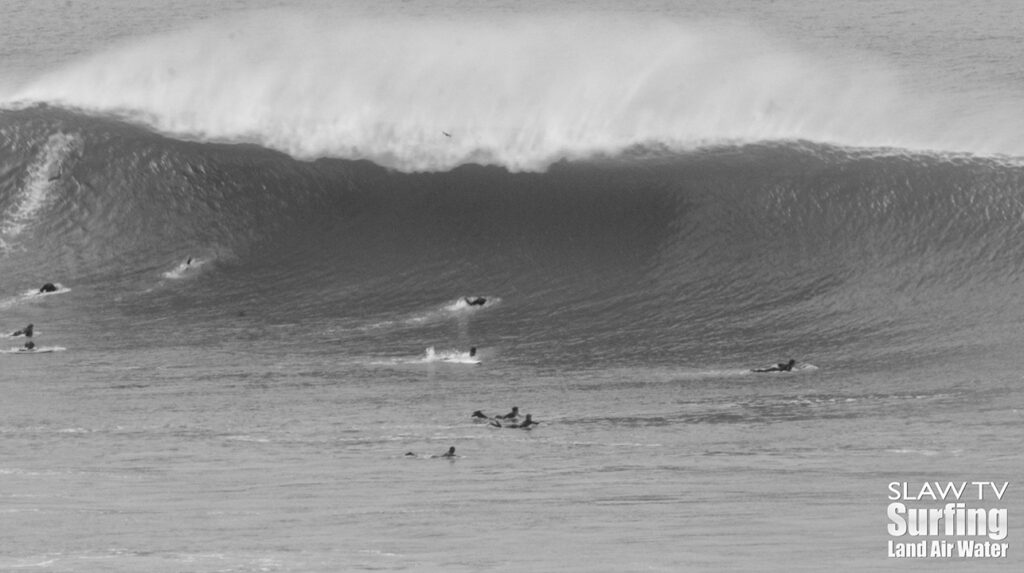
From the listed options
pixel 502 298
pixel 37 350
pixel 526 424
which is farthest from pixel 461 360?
pixel 37 350

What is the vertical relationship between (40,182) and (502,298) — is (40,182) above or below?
above

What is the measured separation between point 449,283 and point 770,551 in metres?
15.7

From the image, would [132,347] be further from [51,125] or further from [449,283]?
[51,125]

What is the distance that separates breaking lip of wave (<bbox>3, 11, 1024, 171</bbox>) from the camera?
40.3 m

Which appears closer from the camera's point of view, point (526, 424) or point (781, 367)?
point (526, 424)

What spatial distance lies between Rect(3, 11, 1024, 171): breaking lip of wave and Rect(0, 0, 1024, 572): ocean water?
110 millimetres

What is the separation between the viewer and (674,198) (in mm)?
37094

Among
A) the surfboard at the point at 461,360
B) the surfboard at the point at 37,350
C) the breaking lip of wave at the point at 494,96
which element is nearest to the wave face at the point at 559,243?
the surfboard at the point at 461,360

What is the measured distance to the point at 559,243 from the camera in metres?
36.3

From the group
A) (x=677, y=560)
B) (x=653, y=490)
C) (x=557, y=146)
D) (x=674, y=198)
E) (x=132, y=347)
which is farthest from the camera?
(x=557, y=146)

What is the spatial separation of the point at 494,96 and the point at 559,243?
7.29 metres

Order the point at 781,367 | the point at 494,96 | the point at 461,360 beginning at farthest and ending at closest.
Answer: the point at 494,96 → the point at 461,360 → the point at 781,367

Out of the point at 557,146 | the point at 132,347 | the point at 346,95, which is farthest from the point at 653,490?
the point at 346,95

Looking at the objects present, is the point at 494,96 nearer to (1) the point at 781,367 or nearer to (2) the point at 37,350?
(2) the point at 37,350
